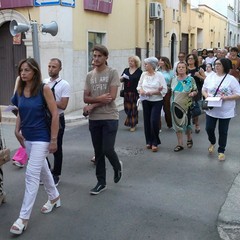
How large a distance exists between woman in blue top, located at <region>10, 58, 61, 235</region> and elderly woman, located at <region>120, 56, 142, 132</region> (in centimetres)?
465

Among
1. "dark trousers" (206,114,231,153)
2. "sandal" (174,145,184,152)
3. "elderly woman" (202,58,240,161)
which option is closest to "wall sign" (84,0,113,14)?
"sandal" (174,145,184,152)

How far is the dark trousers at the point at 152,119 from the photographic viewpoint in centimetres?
686

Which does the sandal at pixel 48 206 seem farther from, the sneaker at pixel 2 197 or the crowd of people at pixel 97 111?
the sneaker at pixel 2 197

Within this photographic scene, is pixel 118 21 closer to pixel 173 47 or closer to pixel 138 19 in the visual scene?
pixel 138 19

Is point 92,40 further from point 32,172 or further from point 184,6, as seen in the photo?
point 184,6

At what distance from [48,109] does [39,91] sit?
19 centimetres

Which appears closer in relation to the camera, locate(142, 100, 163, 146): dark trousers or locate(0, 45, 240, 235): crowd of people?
locate(0, 45, 240, 235): crowd of people

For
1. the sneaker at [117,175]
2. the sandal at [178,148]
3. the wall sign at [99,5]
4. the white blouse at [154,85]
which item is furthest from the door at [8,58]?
the sneaker at [117,175]

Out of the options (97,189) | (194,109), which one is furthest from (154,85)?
(97,189)

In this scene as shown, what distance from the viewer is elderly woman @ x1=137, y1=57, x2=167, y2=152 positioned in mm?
6863

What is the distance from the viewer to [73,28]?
1110 centimetres

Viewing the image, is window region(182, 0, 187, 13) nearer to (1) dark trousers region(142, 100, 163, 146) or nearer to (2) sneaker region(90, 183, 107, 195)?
(1) dark trousers region(142, 100, 163, 146)

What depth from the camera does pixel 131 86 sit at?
8.62m

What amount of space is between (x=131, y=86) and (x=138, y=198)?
13.7 feet
